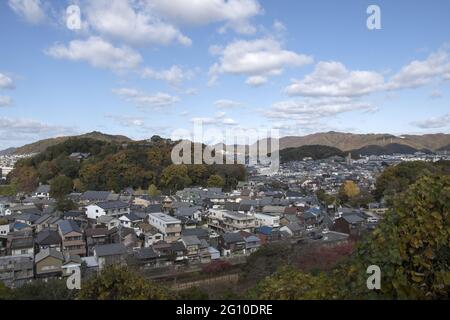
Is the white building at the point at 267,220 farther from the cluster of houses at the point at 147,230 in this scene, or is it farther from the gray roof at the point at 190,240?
the gray roof at the point at 190,240

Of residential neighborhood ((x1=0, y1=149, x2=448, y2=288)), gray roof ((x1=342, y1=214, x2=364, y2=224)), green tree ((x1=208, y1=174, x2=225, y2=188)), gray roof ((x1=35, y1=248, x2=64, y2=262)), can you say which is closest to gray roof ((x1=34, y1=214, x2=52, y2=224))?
residential neighborhood ((x1=0, y1=149, x2=448, y2=288))

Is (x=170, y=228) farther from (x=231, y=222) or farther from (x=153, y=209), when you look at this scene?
(x=153, y=209)

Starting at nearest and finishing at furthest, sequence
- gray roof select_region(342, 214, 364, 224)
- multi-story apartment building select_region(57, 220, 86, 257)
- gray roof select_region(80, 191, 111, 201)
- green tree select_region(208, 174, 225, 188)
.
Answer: multi-story apartment building select_region(57, 220, 86, 257) → gray roof select_region(342, 214, 364, 224) → gray roof select_region(80, 191, 111, 201) → green tree select_region(208, 174, 225, 188)

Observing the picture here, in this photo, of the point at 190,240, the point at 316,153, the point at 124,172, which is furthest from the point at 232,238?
the point at 316,153

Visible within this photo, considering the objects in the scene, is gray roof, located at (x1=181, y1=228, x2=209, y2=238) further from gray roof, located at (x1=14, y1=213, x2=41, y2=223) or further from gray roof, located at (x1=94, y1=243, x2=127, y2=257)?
gray roof, located at (x1=14, y1=213, x2=41, y2=223)

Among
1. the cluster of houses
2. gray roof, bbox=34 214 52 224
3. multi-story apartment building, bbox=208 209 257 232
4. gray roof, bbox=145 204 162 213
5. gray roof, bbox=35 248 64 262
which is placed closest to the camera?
gray roof, bbox=35 248 64 262

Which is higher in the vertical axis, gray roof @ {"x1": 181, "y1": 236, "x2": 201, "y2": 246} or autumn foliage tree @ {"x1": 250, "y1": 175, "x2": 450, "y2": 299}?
autumn foliage tree @ {"x1": 250, "y1": 175, "x2": 450, "y2": 299}

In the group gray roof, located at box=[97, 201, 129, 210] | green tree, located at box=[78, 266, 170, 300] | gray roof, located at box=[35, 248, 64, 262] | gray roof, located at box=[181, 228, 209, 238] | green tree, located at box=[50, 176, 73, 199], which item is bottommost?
gray roof, located at box=[181, 228, 209, 238]

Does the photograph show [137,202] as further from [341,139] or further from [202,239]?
[341,139]
